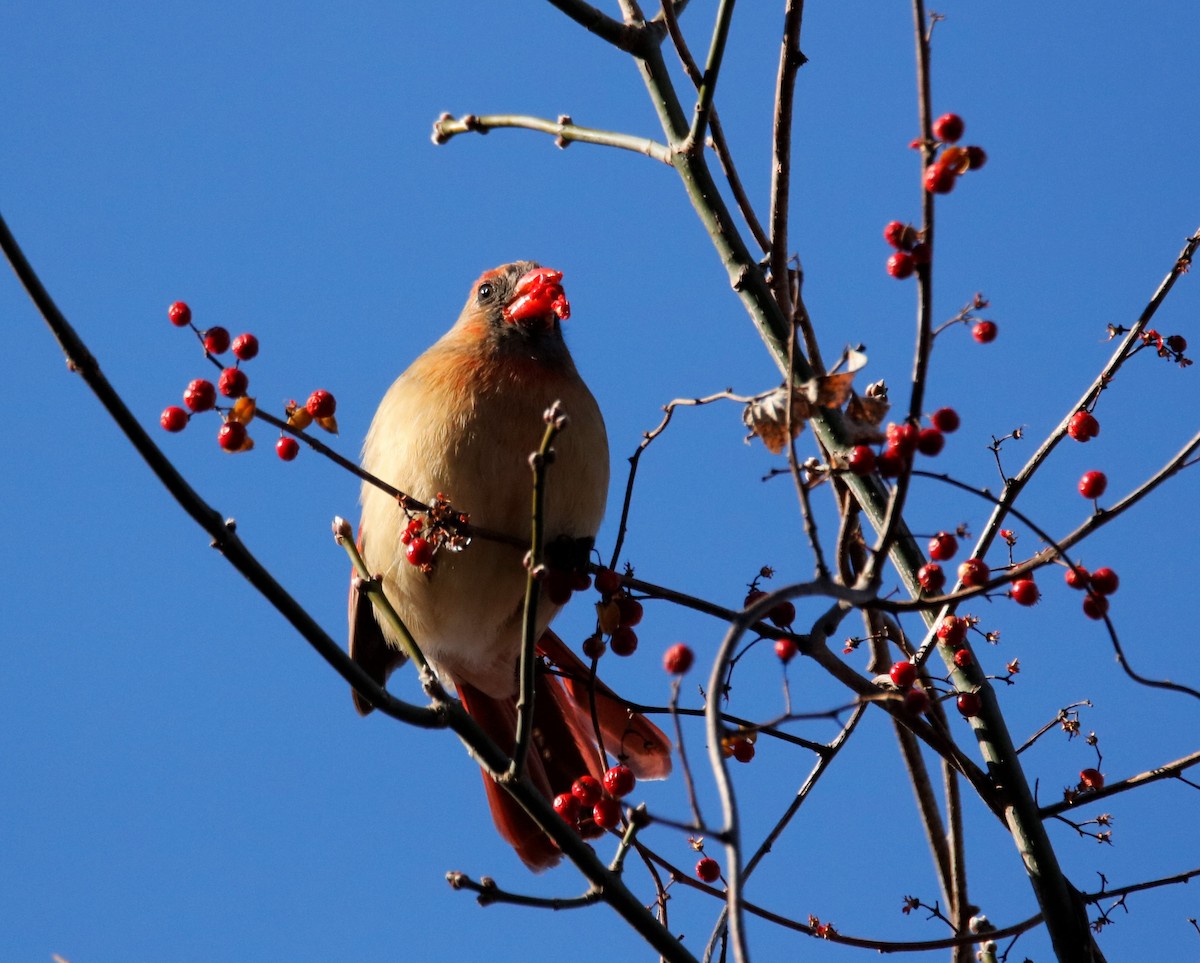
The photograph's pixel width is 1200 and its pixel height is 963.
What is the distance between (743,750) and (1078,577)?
0.88m

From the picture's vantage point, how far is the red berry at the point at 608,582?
2561mm

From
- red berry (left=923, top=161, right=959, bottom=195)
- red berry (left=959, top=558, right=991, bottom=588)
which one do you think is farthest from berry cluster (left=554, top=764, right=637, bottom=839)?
red berry (left=923, top=161, right=959, bottom=195)

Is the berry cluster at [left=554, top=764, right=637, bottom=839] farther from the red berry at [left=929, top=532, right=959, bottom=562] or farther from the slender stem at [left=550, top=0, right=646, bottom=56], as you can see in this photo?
the slender stem at [left=550, top=0, right=646, bottom=56]

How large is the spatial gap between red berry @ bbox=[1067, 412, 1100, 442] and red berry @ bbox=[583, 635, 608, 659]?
95 centimetres

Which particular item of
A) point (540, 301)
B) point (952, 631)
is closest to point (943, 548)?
point (952, 631)

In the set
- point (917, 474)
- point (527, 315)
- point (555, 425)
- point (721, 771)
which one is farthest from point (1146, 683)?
point (527, 315)

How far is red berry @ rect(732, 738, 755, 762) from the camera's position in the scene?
2706 mm

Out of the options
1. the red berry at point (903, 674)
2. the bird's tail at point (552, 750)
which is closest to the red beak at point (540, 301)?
the bird's tail at point (552, 750)

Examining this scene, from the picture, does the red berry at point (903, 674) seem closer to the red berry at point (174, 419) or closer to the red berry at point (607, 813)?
→ the red berry at point (607, 813)

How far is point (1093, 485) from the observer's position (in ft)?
7.89

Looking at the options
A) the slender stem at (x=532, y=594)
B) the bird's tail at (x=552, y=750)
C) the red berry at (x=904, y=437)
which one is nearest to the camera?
the red berry at (x=904, y=437)

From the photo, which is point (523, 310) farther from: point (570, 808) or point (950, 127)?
point (950, 127)

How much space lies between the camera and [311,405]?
2420mm

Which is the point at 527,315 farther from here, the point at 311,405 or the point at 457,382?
the point at 311,405
